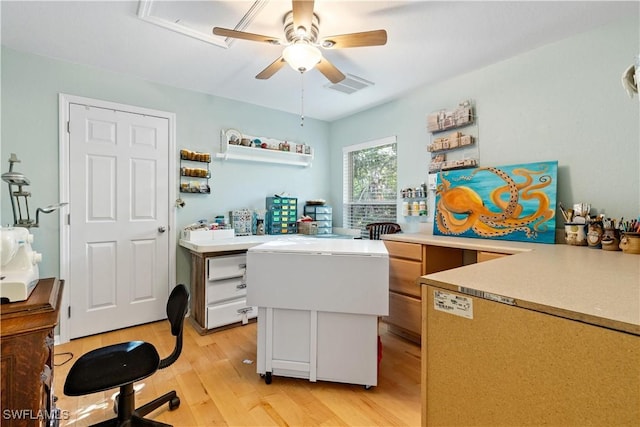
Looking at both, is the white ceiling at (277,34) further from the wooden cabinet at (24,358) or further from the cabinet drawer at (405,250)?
the wooden cabinet at (24,358)

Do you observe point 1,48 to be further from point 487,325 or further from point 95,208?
point 487,325

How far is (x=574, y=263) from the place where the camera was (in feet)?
4.55

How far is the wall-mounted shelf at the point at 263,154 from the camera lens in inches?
136

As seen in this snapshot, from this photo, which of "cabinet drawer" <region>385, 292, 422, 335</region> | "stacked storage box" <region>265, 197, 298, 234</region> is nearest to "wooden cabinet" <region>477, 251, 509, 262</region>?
"cabinet drawer" <region>385, 292, 422, 335</region>

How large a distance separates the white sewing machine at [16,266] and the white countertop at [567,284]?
61.5 inches

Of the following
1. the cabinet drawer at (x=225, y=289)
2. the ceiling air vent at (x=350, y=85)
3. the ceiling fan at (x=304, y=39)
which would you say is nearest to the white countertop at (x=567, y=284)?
the ceiling fan at (x=304, y=39)

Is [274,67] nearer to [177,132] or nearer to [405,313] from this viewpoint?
[177,132]

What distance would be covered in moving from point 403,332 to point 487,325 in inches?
82.9

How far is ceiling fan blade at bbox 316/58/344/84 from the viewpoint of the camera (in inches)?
82.6

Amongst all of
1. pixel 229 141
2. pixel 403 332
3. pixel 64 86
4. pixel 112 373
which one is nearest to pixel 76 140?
pixel 64 86

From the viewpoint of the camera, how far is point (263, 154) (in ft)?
12.3

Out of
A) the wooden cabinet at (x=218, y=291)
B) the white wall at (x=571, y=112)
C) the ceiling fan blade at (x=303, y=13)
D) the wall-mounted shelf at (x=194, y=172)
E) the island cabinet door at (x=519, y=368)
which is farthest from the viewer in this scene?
the wall-mounted shelf at (x=194, y=172)

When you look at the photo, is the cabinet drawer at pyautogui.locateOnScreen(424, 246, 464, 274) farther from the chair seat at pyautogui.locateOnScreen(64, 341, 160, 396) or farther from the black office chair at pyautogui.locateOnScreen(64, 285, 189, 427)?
the chair seat at pyautogui.locateOnScreen(64, 341, 160, 396)

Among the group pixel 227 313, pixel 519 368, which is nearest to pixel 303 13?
pixel 519 368
